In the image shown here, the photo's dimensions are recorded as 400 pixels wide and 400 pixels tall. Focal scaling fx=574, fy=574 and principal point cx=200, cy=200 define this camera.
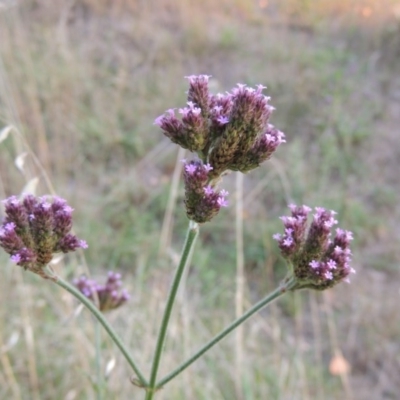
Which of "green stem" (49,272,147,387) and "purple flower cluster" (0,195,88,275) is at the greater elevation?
"purple flower cluster" (0,195,88,275)

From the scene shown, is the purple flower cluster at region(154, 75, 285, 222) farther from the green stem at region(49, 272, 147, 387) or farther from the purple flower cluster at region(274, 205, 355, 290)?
the green stem at region(49, 272, 147, 387)

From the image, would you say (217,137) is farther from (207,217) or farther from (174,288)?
(174,288)

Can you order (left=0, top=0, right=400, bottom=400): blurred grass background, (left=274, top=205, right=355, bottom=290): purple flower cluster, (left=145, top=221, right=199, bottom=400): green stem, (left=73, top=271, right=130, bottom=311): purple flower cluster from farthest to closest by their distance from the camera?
(left=0, top=0, right=400, bottom=400): blurred grass background
(left=73, top=271, right=130, bottom=311): purple flower cluster
(left=274, top=205, right=355, bottom=290): purple flower cluster
(left=145, top=221, right=199, bottom=400): green stem

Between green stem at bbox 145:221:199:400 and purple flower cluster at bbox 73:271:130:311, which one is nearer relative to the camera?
green stem at bbox 145:221:199:400

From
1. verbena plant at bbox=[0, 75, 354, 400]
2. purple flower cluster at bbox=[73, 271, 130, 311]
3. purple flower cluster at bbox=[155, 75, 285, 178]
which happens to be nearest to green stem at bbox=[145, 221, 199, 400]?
verbena plant at bbox=[0, 75, 354, 400]

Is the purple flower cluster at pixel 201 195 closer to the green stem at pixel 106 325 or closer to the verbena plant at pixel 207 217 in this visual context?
the verbena plant at pixel 207 217

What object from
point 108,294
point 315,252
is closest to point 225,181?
point 108,294

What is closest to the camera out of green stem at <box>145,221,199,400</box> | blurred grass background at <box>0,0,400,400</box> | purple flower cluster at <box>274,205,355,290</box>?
green stem at <box>145,221,199,400</box>
